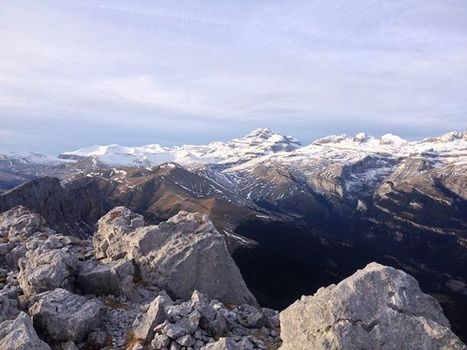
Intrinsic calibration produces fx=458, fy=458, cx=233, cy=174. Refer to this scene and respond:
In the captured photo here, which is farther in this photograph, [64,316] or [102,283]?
[102,283]

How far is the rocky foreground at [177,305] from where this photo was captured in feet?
83.1

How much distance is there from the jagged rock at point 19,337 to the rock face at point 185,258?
17.0 m

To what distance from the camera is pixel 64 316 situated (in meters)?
32.4

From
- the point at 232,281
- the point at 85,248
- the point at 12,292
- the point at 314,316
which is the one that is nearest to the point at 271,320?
the point at 232,281

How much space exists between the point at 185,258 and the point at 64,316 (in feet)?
51.6

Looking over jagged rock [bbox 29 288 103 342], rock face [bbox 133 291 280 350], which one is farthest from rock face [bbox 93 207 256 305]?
jagged rock [bbox 29 288 103 342]

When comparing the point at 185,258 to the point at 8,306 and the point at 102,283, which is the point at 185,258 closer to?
the point at 102,283

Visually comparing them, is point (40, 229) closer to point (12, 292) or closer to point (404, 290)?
point (12, 292)

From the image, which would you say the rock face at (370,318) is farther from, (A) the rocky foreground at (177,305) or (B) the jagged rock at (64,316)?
(B) the jagged rock at (64,316)

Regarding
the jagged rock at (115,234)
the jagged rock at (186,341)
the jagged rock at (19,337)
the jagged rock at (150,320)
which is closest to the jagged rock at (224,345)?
the jagged rock at (186,341)

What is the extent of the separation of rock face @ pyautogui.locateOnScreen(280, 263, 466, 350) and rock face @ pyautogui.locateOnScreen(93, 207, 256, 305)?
63.4ft

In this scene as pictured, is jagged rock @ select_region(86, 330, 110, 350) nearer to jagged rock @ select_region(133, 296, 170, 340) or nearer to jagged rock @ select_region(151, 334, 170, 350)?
jagged rock @ select_region(133, 296, 170, 340)


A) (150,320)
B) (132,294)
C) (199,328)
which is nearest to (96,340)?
(150,320)

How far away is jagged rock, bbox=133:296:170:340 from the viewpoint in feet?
105
